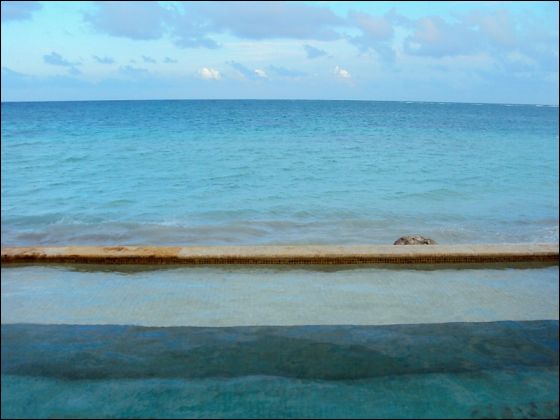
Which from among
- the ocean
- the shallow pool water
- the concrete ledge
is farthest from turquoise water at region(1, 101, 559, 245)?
the shallow pool water

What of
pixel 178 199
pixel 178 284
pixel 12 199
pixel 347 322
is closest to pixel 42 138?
pixel 12 199

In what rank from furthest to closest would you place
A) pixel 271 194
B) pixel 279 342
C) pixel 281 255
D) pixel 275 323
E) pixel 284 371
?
pixel 271 194 < pixel 281 255 < pixel 275 323 < pixel 279 342 < pixel 284 371

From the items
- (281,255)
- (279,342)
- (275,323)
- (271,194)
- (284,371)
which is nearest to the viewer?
(284,371)

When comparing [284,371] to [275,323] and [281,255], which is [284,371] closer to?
[275,323]

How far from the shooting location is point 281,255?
5.14m

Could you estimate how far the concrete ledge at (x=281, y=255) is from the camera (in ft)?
16.8

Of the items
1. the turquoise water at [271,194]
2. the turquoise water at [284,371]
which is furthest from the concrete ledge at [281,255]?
the turquoise water at [271,194]

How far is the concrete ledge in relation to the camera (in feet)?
16.8

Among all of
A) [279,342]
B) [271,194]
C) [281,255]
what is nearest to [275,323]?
[279,342]

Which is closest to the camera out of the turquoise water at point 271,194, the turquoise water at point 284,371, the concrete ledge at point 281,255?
the turquoise water at point 284,371

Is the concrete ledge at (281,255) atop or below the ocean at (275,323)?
atop

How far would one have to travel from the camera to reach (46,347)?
11.8ft

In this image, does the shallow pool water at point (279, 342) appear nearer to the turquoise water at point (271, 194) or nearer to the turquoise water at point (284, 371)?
the turquoise water at point (284, 371)

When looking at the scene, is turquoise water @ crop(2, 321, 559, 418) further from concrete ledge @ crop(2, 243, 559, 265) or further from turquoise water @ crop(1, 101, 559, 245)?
turquoise water @ crop(1, 101, 559, 245)
